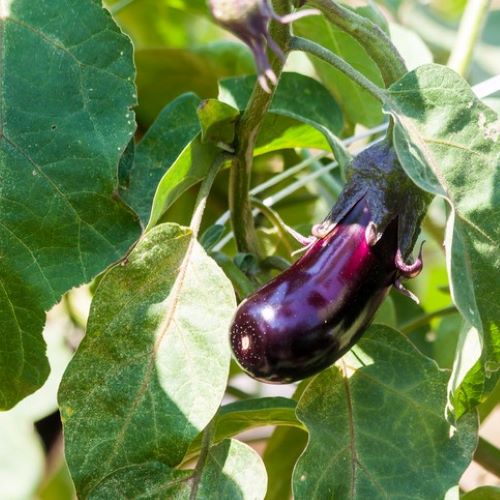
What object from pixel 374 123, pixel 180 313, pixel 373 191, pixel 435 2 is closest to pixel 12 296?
pixel 180 313

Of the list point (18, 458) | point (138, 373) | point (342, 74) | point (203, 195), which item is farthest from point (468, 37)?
point (18, 458)

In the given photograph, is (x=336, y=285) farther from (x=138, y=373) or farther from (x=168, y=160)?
(x=168, y=160)

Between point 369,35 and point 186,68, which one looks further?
point 186,68

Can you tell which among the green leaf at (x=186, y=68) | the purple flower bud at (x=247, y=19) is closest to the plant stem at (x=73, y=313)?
the green leaf at (x=186, y=68)

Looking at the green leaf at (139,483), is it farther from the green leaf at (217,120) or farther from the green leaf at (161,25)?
the green leaf at (161,25)

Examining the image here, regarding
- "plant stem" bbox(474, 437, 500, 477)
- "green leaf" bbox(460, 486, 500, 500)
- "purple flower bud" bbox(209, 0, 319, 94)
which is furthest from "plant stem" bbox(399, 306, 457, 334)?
"purple flower bud" bbox(209, 0, 319, 94)

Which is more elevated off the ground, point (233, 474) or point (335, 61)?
point (335, 61)

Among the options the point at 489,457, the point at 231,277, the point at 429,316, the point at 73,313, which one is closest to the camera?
the point at 231,277
